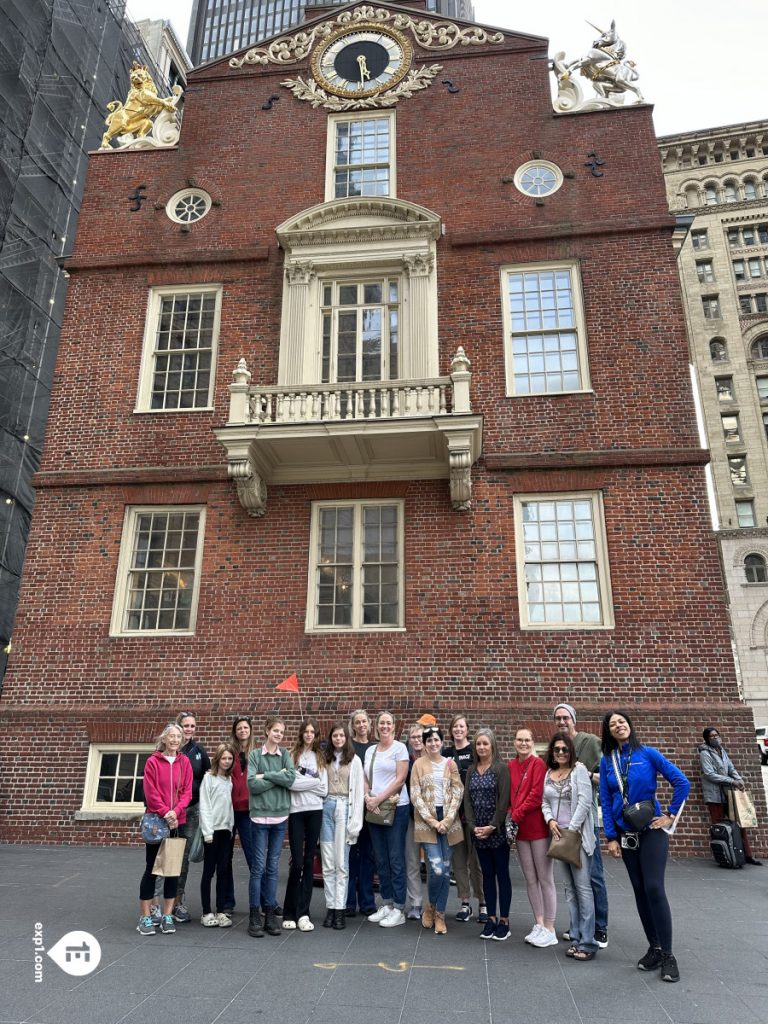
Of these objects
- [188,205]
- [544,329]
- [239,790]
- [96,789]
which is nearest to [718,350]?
[544,329]

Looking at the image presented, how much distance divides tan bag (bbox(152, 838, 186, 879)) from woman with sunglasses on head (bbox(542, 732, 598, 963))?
10.1ft

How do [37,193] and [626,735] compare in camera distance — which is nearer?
[626,735]

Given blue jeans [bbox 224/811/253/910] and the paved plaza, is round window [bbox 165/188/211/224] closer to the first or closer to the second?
blue jeans [bbox 224/811/253/910]

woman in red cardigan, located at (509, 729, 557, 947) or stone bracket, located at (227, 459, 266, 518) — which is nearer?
woman in red cardigan, located at (509, 729, 557, 947)

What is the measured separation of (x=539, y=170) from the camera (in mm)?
13867

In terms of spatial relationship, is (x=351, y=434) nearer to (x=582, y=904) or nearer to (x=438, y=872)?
(x=438, y=872)

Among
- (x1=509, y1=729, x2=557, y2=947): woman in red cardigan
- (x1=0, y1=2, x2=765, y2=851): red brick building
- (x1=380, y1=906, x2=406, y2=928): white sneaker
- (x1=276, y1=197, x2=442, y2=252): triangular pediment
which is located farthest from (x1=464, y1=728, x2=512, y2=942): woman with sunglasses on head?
(x1=276, y1=197, x2=442, y2=252): triangular pediment

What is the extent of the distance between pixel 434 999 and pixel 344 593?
7261 millimetres

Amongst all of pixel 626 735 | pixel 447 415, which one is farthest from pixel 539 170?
pixel 626 735

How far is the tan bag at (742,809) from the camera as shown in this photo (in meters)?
9.40

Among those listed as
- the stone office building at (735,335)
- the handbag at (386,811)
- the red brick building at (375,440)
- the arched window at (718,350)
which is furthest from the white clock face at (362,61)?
the arched window at (718,350)

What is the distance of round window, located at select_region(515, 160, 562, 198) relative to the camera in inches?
539

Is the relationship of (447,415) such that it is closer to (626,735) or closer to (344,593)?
(344,593)

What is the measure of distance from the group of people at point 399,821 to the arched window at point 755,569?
34437mm
